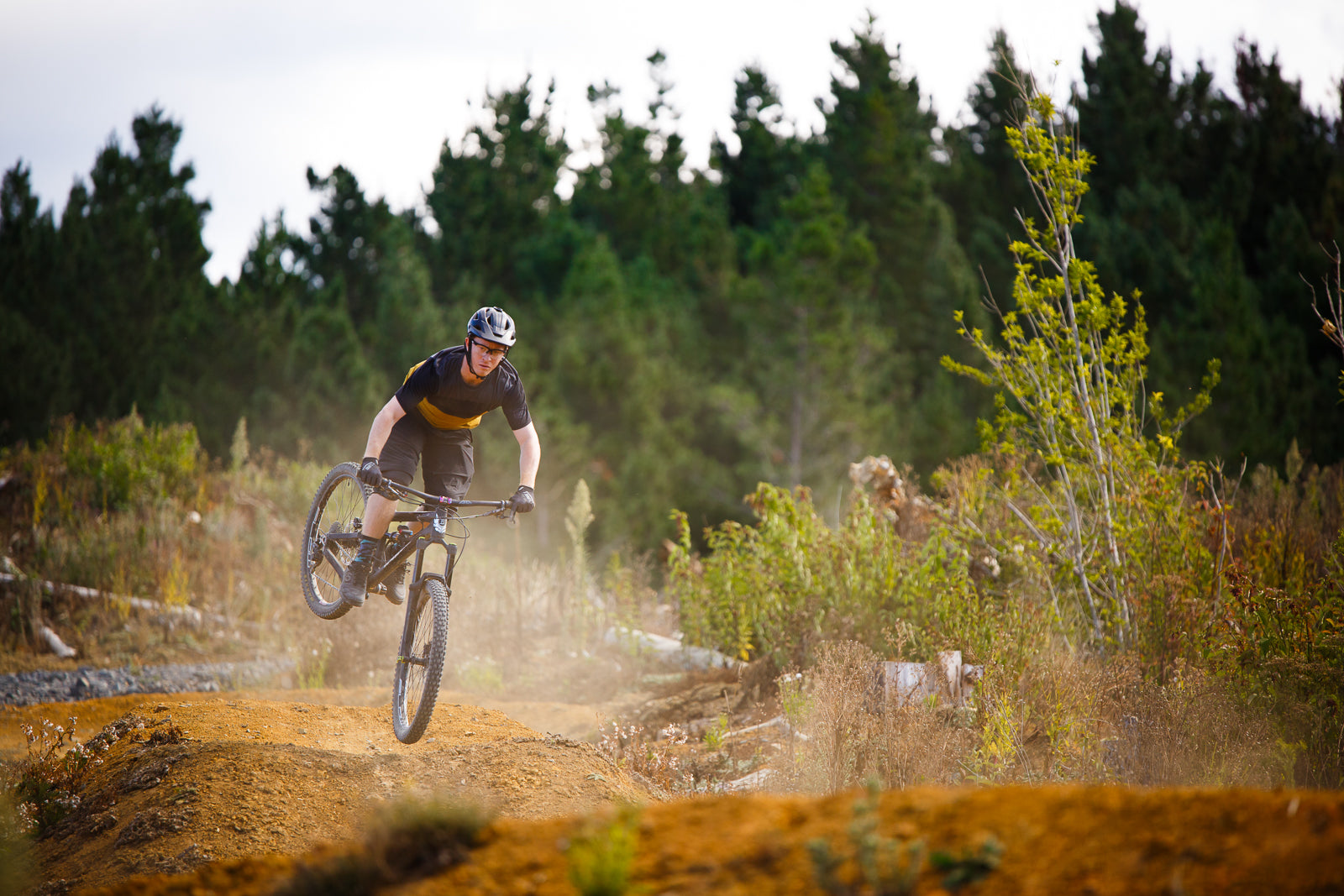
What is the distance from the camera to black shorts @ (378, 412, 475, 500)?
6.19m

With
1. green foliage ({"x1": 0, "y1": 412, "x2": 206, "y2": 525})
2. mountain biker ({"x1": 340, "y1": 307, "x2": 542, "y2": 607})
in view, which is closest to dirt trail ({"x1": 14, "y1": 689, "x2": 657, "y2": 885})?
mountain biker ({"x1": 340, "y1": 307, "x2": 542, "y2": 607})

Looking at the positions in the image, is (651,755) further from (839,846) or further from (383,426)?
(839,846)

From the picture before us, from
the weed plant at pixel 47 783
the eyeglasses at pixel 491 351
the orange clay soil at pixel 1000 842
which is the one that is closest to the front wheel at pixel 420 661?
the eyeglasses at pixel 491 351

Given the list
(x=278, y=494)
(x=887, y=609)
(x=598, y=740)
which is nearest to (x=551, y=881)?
(x=598, y=740)

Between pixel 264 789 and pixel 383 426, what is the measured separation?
2083 millimetres

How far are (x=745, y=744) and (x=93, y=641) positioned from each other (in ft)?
25.2

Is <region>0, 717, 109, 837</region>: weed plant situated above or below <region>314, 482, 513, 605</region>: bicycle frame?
below

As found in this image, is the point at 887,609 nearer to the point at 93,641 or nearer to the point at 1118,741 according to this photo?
the point at 1118,741

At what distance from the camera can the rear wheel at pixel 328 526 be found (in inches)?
268

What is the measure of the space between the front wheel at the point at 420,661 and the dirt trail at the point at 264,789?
166 millimetres

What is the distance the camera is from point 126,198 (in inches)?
962

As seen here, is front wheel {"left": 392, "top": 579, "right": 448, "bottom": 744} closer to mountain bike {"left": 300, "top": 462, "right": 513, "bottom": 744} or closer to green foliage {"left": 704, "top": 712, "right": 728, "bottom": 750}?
mountain bike {"left": 300, "top": 462, "right": 513, "bottom": 744}

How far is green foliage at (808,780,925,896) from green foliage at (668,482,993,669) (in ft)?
14.5

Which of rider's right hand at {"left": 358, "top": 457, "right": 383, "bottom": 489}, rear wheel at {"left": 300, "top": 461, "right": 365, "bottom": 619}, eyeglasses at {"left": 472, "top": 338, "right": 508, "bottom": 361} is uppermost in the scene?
eyeglasses at {"left": 472, "top": 338, "right": 508, "bottom": 361}
